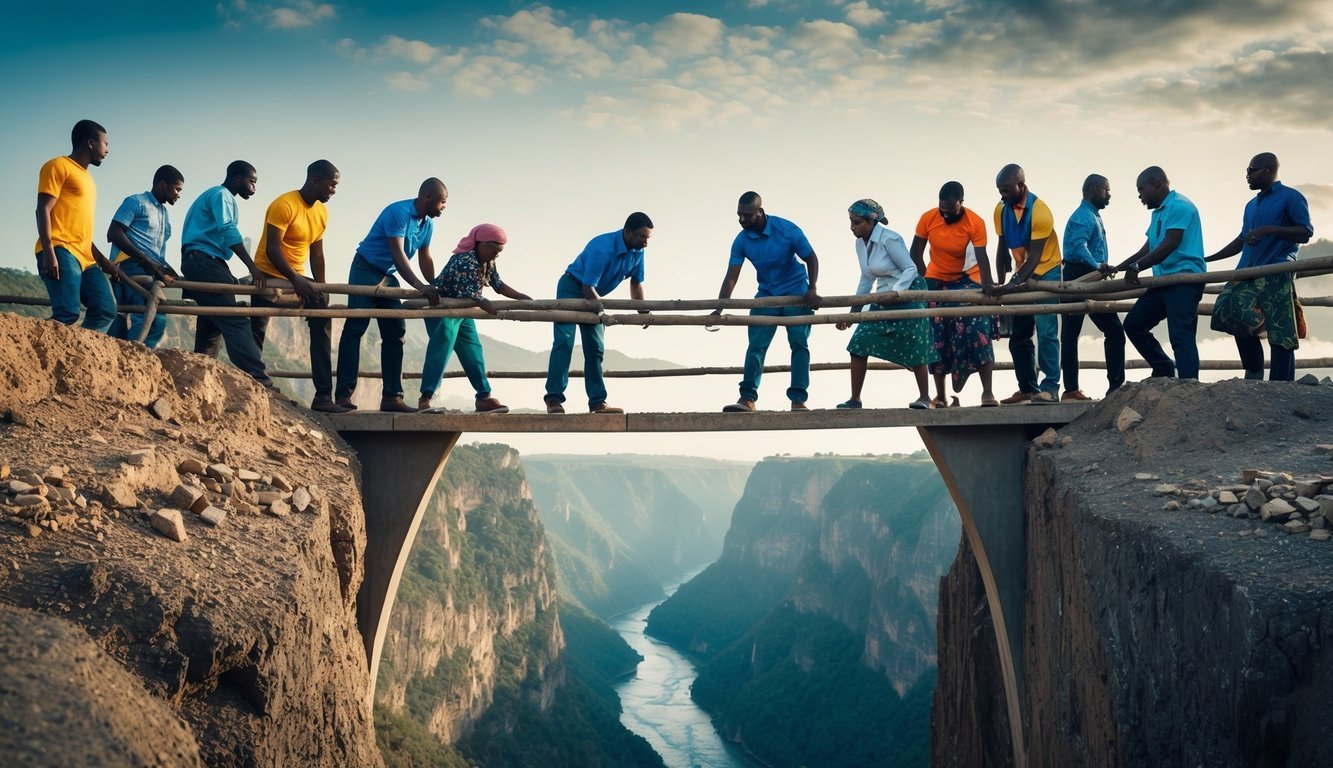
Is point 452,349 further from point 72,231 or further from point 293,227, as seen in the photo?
point 72,231

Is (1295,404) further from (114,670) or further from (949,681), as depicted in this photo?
(114,670)

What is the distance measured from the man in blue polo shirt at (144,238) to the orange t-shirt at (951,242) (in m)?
6.27

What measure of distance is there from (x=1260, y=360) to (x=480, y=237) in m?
6.36

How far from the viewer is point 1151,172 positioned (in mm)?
8484

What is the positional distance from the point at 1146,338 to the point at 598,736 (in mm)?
77835

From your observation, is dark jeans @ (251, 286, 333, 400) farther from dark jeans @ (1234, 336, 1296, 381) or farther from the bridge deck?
dark jeans @ (1234, 336, 1296, 381)

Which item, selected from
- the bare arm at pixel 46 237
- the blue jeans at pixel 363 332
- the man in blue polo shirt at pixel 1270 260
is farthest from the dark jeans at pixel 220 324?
the man in blue polo shirt at pixel 1270 260

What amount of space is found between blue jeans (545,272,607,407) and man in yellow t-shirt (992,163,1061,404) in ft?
11.5

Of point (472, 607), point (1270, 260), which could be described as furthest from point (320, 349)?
point (472, 607)

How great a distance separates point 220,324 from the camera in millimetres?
8070

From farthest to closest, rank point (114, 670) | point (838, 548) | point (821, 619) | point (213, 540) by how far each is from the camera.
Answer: point (838, 548), point (821, 619), point (213, 540), point (114, 670)

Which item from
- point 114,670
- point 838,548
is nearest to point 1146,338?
point 114,670

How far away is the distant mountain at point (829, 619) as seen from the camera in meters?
80.4

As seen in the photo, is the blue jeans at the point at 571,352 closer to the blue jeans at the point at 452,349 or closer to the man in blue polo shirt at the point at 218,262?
the blue jeans at the point at 452,349
